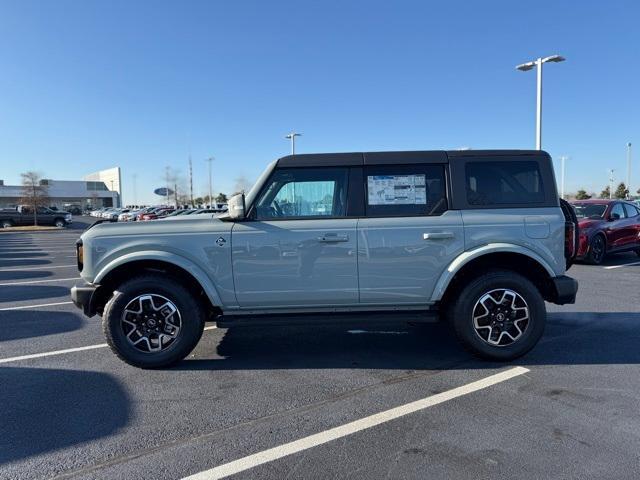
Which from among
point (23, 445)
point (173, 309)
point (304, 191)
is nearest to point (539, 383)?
point (304, 191)

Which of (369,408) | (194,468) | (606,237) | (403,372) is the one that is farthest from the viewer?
(606,237)

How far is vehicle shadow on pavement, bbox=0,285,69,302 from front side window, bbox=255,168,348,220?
5.52 m

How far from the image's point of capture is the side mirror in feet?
14.0

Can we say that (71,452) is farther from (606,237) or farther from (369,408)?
(606,237)

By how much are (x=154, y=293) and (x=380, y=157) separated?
252 cm

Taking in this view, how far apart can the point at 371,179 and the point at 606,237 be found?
926 cm

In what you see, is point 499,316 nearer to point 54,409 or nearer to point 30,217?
point 54,409

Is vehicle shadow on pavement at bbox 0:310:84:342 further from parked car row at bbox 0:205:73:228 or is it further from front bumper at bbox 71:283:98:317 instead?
parked car row at bbox 0:205:73:228

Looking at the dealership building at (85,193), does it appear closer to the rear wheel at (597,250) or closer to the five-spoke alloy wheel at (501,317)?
the rear wheel at (597,250)

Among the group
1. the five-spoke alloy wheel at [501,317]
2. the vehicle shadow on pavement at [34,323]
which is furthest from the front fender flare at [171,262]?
the five-spoke alloy wheel at [501,317]

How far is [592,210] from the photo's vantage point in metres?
11.7

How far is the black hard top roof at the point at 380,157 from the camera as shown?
4438 millimetres

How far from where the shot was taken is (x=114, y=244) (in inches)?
168

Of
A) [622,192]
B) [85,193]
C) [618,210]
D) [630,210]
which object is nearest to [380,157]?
[618,210]
